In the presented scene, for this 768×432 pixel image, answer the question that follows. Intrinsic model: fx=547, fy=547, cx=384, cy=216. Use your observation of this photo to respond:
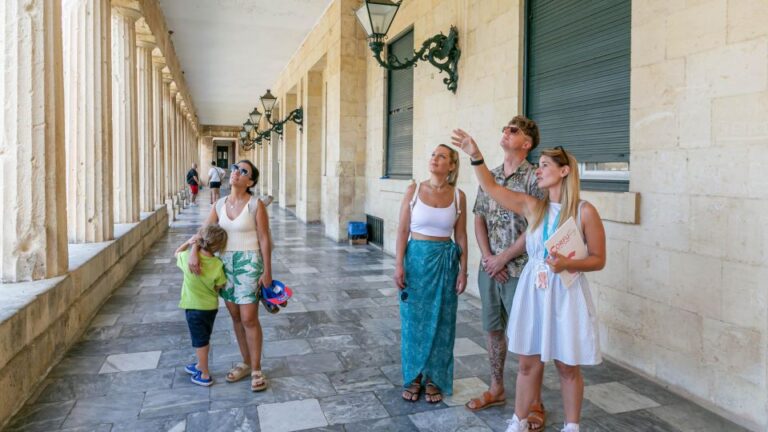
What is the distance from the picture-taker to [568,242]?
239cm

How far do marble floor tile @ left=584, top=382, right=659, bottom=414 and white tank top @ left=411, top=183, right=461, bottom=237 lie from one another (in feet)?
4.42

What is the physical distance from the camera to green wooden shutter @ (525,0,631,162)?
13.2 ft

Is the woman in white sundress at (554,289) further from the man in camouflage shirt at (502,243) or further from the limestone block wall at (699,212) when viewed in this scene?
the limestone block wall at (699,212)

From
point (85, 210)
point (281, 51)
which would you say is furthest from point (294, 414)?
point (281, 51)

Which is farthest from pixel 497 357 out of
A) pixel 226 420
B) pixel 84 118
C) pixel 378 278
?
pixel 84 118

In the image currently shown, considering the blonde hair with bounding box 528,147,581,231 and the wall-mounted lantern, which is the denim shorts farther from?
the wall-mounted lantern

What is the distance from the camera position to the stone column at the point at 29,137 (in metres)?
3.70

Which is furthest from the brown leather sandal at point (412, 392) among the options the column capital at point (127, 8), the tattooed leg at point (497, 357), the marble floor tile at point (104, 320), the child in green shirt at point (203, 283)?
the column capital at point (127, 8)

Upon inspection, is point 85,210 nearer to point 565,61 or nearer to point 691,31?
point 565,61

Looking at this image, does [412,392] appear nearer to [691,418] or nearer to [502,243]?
[502,243]

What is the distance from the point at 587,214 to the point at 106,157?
560 cm

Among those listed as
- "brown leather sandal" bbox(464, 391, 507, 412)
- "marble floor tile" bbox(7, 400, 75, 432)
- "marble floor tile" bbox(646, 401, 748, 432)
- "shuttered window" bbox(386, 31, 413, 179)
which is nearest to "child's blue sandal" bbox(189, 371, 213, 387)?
"marble floor tile" bbox(7, 400, 75, 432)

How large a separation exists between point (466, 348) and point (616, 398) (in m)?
1.21

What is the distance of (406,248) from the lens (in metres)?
3.23
